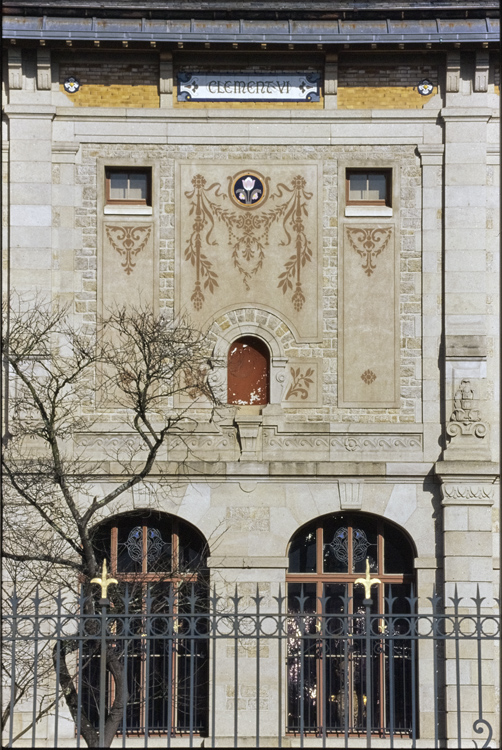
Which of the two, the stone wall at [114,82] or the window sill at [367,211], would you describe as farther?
the stone wall at [114,82]

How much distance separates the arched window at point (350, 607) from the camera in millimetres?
19312

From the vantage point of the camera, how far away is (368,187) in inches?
808

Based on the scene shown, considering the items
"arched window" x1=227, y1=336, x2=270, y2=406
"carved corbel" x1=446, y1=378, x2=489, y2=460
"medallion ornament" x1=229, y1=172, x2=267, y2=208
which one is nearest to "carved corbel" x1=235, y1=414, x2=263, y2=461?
"arched window" x1=227, y1=336, x2=270, y2=406

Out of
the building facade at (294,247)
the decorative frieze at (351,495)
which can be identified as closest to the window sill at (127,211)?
the building facade at (294,247)

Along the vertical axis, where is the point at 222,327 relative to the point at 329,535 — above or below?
above

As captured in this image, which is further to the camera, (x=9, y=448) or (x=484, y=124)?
(x=484, y=124)

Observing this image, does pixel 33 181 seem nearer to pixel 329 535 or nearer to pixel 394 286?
pixel 394 286

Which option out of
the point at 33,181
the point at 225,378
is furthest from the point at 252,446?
the point at 33,181

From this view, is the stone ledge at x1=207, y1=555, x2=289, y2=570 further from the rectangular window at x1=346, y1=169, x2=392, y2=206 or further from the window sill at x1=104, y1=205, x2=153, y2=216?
the rectangular window at x1=346, y1=169, x2=392, y2=206

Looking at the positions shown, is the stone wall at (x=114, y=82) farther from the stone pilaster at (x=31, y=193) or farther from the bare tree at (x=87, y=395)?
the bare tree at (x=87, y=395)

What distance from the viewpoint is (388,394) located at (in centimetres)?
2003

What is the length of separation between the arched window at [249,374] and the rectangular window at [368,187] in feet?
9.46

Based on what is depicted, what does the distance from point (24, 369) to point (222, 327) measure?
10.5 ft

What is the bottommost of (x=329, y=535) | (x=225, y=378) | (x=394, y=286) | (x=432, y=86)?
(x=329, y=535)
